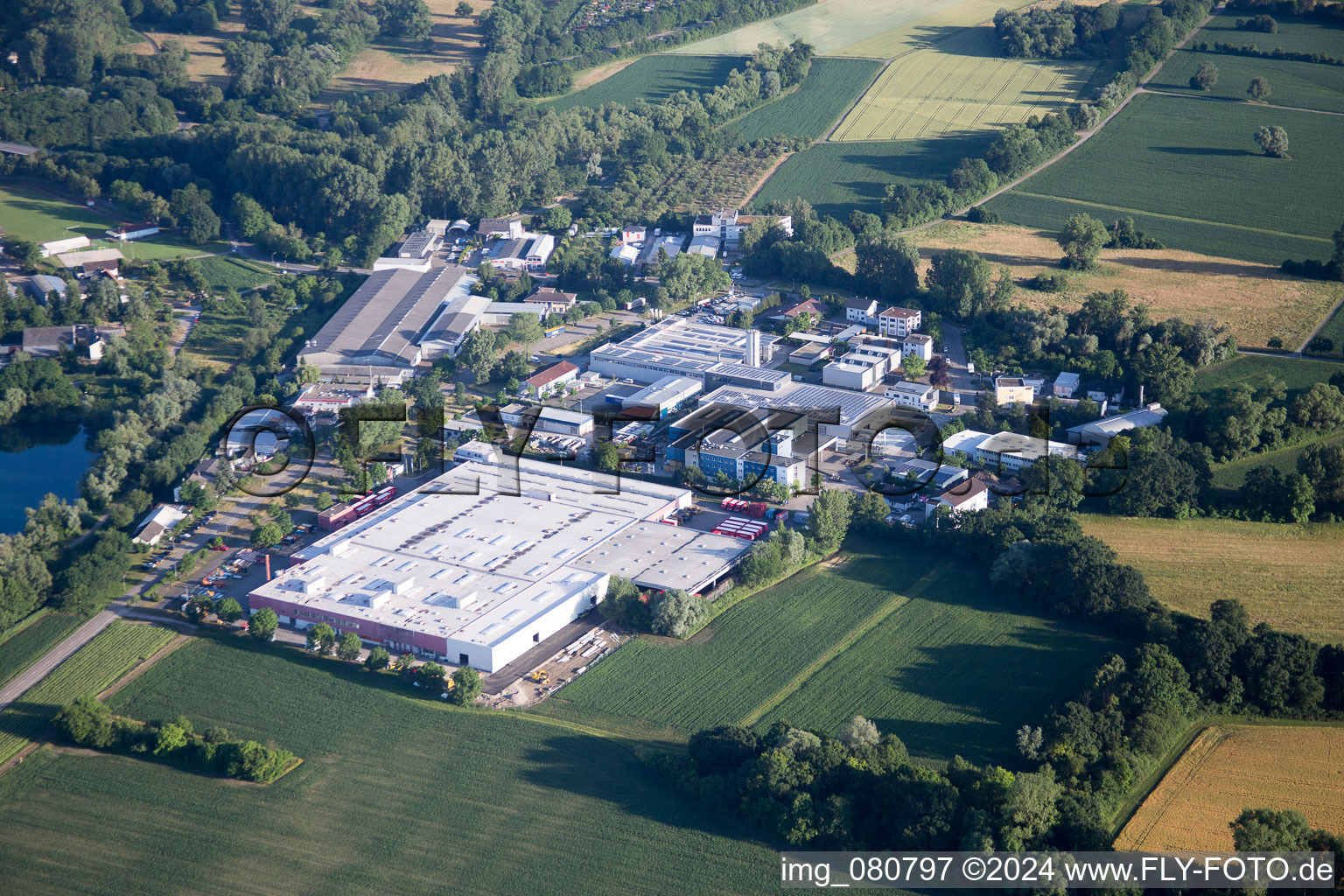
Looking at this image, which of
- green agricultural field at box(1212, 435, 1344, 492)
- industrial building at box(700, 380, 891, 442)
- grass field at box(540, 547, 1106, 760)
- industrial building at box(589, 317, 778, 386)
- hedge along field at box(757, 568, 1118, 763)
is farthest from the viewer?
industrial building at box(589, 317, 778, 386)

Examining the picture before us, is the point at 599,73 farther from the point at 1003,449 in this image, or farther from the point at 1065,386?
the point at 1003,449

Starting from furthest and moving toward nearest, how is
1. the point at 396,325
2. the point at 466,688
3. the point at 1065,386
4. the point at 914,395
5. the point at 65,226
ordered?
the point at 65,226 < the point at 396,325 < the point at 1065,386 < the point at 914,395 < the point at 466,688

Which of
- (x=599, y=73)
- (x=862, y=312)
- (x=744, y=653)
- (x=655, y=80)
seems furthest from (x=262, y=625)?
(x=599, y=73)

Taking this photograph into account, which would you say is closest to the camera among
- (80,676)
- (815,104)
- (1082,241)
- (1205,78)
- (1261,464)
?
(80,676)

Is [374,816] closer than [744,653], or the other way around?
[374,816]

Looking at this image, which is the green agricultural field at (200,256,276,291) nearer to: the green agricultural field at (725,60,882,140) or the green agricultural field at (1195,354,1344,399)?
the green agricultural field at (725,60,882,140)

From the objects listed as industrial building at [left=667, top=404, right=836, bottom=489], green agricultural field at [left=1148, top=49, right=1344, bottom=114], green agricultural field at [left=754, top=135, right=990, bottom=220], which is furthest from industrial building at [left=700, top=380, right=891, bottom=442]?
green agricultural field at [left=1148, top=49, right=1344, bottom=114]
